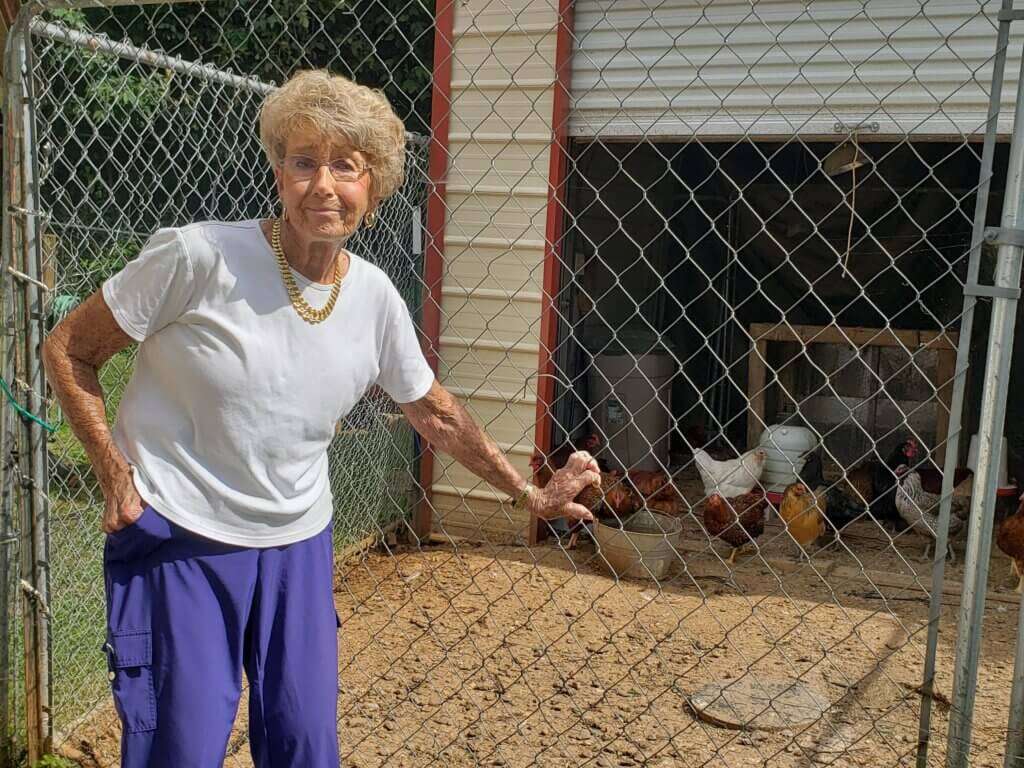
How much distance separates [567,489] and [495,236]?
323 cm

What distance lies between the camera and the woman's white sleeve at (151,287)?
168 cm

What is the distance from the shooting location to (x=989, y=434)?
1.84m

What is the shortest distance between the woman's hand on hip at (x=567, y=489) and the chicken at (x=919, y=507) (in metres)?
3.92

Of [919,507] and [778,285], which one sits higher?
[778,285]

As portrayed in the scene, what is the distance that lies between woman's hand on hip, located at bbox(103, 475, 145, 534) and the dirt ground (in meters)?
1.32

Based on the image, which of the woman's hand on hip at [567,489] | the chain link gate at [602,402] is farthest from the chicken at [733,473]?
the woman's hand on hip at [567,489]

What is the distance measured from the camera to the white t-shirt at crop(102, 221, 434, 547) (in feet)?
5.60

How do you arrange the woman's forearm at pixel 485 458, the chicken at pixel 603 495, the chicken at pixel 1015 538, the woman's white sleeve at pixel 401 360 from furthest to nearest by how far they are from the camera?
the chicken at pixel 603 495, the chicken at pixel 1015 538, the woman's forearm at pixel 485 458, the woman's white sleeve at pixel 401 360

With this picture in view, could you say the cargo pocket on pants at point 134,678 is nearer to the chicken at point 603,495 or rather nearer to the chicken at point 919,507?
the chicken at point 603,495

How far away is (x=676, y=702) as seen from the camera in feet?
11.1

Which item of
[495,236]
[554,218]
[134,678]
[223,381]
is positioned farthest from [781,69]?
[134,678]

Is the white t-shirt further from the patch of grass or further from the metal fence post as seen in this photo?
the patch of grass

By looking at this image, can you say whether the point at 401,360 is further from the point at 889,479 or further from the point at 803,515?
the point at 889,479

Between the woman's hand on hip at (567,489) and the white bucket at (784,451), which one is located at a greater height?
the woman's hand on hip at (567,489)
